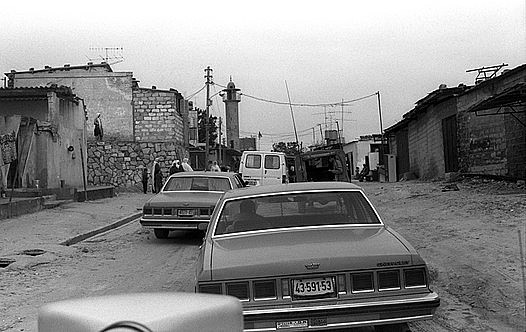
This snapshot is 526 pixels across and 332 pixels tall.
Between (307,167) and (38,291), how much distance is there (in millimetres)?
16130

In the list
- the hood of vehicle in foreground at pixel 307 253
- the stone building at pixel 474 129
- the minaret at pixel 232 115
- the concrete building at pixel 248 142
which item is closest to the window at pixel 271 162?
the stone building at pixel 474 129

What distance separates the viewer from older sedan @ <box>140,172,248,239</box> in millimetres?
12727

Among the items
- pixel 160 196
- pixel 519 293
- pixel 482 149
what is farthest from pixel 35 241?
pixel 482 149

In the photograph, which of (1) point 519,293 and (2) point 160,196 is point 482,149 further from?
(1) point 519,293

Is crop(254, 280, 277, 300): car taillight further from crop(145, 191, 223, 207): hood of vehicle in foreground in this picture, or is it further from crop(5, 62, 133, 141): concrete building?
crop(5, 62, 133, 141): concrete building

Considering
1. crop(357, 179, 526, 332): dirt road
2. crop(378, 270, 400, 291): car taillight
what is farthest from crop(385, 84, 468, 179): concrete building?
crop(378, 270, 400, 291): car taillight

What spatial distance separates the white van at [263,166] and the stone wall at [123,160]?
48.1 ft

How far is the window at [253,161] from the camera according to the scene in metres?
24.3

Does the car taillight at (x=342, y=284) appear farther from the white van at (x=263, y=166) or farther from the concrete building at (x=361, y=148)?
the concrete building at (x=361, y=148)

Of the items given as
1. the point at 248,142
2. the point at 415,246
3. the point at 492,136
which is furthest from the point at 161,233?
the point at 248,142

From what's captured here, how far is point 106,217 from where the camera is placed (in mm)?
18359

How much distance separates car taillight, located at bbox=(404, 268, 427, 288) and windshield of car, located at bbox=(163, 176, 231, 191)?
8.76 m

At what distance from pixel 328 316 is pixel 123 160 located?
34.7 m

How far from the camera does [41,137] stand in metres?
22.6
